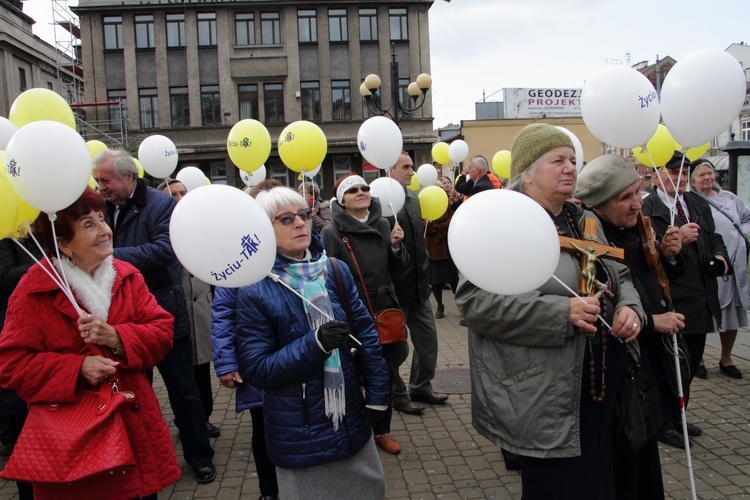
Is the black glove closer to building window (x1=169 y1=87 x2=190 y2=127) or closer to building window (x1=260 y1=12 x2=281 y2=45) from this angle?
building window (x1=169 y1=87 x2=190 y2=127)

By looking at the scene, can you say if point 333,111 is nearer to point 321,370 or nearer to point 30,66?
point 30,66

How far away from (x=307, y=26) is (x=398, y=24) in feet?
16.4

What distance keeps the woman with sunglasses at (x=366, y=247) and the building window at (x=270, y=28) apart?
28920 mm

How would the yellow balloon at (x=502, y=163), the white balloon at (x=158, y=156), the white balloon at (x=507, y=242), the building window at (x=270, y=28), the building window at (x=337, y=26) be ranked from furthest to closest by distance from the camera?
1. the building window at (x=337, y=26)
2. the building window at (x=270, y=28)
3. the yellow balloon at (x=502, y=163)
4. the white balloon at (x=158, y=156)
5. the white balloon at (x=507, y=242)

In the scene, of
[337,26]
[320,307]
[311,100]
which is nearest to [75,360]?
[320,307]

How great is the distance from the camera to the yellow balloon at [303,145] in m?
5.51

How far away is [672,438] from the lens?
4.29 m

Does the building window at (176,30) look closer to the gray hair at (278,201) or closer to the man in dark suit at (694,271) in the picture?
the man in dark suit at (694,271)

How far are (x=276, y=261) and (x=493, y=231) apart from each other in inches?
43.9

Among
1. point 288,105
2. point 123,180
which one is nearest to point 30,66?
point 288,105

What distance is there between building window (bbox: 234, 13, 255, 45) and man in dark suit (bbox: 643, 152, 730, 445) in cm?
2954

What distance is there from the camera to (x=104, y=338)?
8.43 feet

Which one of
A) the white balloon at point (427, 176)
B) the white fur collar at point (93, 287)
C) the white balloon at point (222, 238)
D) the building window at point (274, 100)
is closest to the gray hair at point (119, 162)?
the white fur collar at point (93, 287)

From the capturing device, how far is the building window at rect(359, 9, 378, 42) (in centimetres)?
3111
